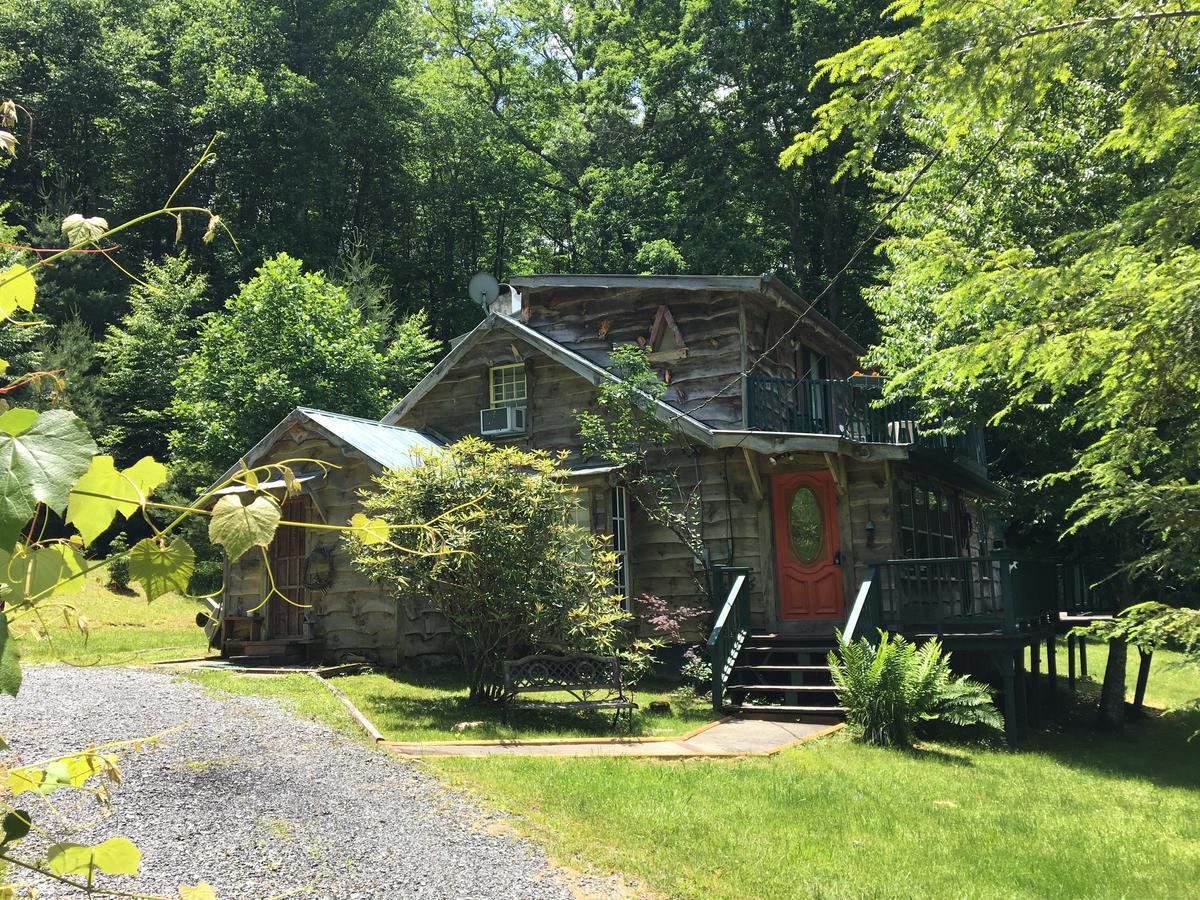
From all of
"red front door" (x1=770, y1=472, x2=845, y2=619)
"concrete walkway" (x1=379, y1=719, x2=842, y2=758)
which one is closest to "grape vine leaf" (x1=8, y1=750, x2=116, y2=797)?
"concrete walkway" (x1=379, y1=719, x2=842, y2=758)

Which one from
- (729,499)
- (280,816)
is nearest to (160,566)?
(280,816)

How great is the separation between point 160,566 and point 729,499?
15.4 metres

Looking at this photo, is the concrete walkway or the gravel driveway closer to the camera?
the gravel driveway

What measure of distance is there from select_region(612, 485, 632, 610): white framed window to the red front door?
258 centimetres

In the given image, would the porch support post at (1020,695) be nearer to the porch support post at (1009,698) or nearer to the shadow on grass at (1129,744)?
the shadow on grass at (1129,744)

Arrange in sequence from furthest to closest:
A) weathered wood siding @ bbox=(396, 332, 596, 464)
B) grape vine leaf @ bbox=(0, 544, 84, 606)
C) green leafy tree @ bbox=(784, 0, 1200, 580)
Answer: weathered wood siding @ bbox=(396, 332, 596, 464) < green leafy tree @ bbox=(784, 0, 1200, 580) < grape vine leaf @ bbox=(0, 544, 84, 606)

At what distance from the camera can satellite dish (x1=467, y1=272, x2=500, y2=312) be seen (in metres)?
21.8

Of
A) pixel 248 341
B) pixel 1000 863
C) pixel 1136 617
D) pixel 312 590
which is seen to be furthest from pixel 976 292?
pixel 248 341

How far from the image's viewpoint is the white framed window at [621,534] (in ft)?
54.0

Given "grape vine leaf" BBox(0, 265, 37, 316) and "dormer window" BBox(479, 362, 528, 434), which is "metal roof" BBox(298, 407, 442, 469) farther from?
"grape vine leaf" BBox(0, 265, 37, 316)

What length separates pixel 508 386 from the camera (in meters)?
18.9

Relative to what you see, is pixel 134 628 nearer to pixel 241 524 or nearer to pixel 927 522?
pixel 927 522

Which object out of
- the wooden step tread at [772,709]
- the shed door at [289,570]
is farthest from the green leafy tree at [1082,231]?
the shed door at [289,570]

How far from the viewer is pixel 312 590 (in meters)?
15.8
